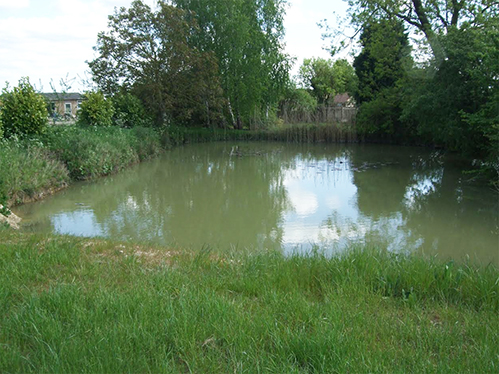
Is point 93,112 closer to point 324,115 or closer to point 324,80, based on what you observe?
point 324,115

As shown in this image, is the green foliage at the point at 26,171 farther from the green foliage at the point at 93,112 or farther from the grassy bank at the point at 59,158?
the green foliage at the point at 93,112

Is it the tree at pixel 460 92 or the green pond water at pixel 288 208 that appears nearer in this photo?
the green pond water at pixel 288 208

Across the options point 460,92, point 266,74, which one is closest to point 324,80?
point 266,74

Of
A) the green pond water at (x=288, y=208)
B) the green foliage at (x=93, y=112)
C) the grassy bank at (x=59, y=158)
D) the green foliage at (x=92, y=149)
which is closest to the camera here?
the green pond water at (x=288, y=208)

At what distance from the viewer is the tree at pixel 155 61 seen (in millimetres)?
23016

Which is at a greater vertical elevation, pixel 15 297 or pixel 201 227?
pixel 15 297

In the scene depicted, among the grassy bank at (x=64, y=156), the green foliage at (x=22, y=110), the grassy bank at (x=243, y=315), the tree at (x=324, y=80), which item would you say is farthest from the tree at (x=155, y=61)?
the tree at (x=324, y=80)

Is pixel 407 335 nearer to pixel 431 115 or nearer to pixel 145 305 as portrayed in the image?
pixel 145 305

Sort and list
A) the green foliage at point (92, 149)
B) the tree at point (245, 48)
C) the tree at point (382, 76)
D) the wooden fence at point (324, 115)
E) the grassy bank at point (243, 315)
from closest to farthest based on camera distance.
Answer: the grassy bank at point (243, 315), the green foliage at point (92, 149), the tree at point (382, 76), the tree at point (245, 48), the wooden fence at point (324, 115)

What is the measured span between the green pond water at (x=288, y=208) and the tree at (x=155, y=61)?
8.09 metres

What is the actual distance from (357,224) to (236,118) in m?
22.4

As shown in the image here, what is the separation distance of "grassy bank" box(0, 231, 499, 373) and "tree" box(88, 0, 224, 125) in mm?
20172

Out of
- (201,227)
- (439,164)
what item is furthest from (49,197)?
(439,164)

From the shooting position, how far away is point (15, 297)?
340 cm
